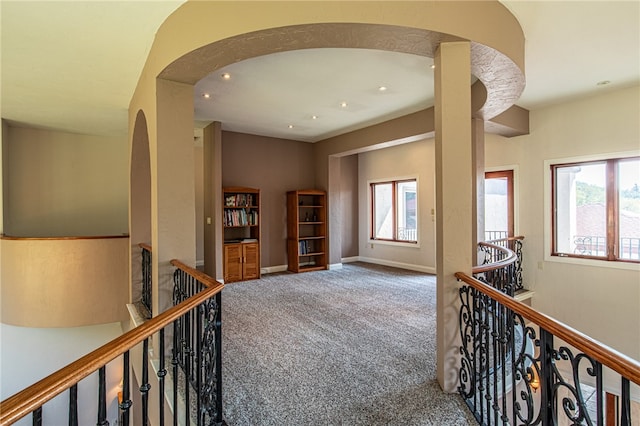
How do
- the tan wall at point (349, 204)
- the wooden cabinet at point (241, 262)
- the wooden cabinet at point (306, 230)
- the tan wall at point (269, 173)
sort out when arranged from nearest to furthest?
1. the wooden cabinet at point (241, 262)
2. the tan wall at point (269, 173)
3. the wooden cabinet at point (306, 230)
4. the tan wall at point (349, 204)

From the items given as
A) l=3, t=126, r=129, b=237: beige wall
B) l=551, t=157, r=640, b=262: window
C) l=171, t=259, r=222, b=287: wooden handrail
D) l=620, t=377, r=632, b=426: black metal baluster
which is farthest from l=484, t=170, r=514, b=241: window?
l=3, t=126, r=129, b=237: beige wall

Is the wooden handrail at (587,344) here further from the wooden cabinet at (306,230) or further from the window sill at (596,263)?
the wooden cabinet at (306,230)

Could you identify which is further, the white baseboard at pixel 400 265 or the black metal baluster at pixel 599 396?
the white baseboard at pixel 400 265

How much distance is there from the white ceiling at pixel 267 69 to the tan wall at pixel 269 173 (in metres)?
0.86

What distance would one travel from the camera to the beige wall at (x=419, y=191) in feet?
22.2

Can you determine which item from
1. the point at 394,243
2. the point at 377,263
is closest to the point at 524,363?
the point at 394,243

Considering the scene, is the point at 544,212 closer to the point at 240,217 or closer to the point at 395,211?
the point at 395,211

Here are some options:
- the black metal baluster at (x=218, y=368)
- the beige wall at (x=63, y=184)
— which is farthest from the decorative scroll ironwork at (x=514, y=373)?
the beige wall at (x=63, y=184)

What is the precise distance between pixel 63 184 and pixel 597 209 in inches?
350

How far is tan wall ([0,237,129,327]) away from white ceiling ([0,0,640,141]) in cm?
198

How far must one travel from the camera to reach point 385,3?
7.34 feet

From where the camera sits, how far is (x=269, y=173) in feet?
22.7

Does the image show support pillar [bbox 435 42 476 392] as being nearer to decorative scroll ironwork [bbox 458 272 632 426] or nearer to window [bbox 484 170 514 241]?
decorative scroll ironwork [bbox 458 272 632 426]

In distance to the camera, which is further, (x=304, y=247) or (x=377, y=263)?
(x=377, y=263)
